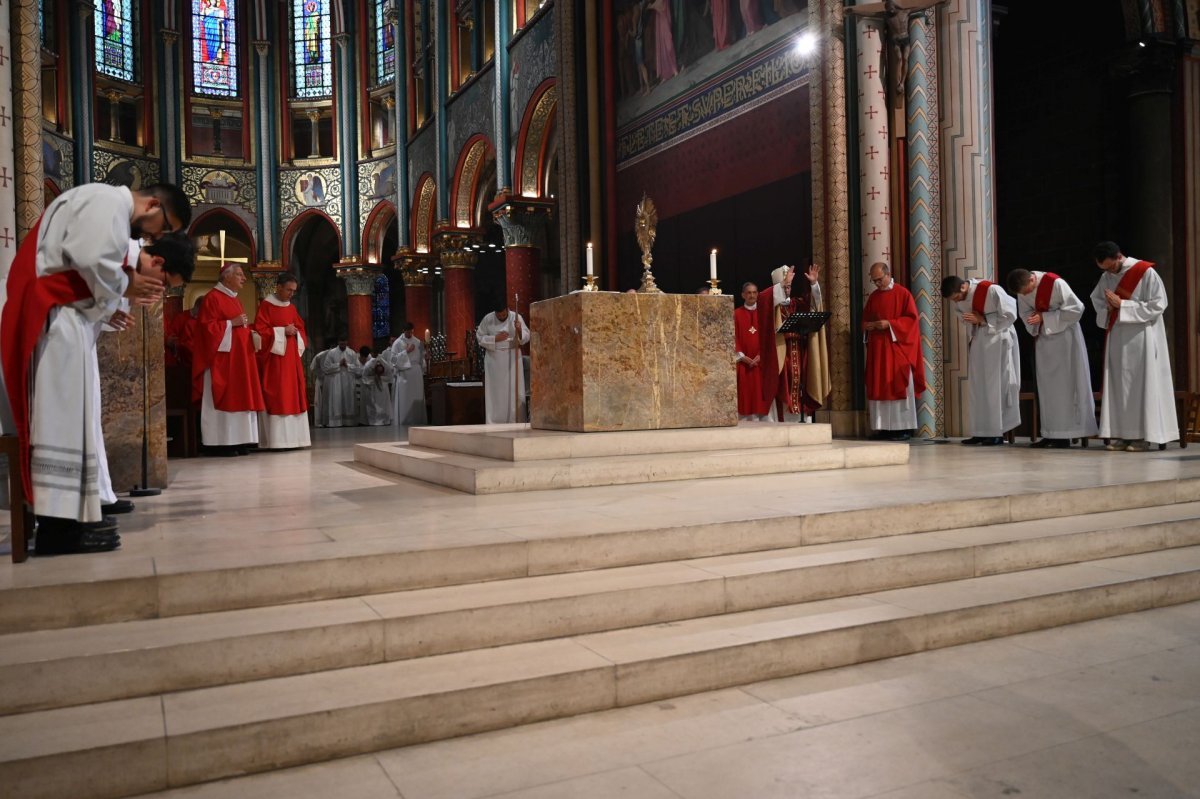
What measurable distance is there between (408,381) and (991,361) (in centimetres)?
1240

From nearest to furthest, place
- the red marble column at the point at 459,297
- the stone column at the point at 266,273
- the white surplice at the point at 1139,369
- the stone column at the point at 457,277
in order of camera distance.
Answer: the white surplice at the point at 1139,369 < the stone column at the point at 457,277 < the red marble column at the point at 459,297 < the stone column at the point at 266,273

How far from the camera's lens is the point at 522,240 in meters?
19.4

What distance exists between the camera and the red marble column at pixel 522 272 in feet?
63.7

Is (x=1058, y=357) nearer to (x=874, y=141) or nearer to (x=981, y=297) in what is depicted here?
(x=981, y=297)

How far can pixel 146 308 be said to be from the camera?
581 cm

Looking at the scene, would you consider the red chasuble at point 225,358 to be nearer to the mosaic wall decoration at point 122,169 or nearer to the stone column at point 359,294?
the mosaic wall decoration at point 122,169

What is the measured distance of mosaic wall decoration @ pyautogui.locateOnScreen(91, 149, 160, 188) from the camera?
2467 cm

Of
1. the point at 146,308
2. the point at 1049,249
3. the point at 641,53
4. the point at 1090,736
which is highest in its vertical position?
the point at 641,53

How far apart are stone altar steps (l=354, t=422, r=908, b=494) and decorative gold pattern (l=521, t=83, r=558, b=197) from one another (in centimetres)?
1213

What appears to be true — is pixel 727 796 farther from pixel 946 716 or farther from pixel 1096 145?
pixel 1096 145

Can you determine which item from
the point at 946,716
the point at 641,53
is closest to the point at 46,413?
the point at 946,716

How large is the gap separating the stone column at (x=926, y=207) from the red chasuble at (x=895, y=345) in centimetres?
43

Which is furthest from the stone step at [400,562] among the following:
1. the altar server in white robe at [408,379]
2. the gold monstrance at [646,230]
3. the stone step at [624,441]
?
the altar server in white robe at [408,379]

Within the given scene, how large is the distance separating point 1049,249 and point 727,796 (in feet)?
43.3
